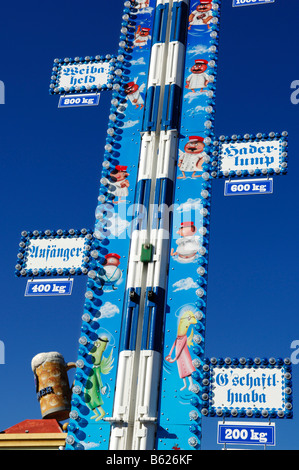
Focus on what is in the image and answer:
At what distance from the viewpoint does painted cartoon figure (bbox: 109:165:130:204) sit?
66.2 ft

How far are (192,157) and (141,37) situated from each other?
5342 millimetres

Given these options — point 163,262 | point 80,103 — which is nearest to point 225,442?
point 163,262

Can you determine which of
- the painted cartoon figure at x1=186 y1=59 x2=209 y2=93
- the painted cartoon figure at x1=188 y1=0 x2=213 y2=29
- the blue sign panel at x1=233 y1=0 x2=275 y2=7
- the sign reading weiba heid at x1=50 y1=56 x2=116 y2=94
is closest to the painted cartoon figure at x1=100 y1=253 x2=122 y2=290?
the painted cartoon figure at x1=186 y1=59 x2=209 y2=93

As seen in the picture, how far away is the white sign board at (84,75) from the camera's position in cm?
2220

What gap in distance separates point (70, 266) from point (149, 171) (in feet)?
12.1

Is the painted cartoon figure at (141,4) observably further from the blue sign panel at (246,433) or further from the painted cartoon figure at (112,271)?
the blue sign panel at (246,433)

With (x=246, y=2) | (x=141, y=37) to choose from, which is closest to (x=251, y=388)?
(x=246, y=2)

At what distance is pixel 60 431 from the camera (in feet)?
68.5

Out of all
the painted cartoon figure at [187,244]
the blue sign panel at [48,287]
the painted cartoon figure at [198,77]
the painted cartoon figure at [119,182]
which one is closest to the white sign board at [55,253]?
the blue sign panel at [48,287]

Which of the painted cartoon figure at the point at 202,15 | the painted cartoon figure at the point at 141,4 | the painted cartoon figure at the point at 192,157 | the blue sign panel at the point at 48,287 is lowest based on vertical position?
the blue sign panel at the point at 48,287

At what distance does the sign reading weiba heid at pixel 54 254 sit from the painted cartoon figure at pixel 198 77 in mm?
5658

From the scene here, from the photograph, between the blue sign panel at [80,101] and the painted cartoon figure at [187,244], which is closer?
the painted cartoon figure at [187,244]

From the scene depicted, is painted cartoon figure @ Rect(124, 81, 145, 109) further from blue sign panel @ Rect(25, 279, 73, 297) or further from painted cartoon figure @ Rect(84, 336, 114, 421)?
painted cartoon figure @ Rect(84, 336, 114, 421)

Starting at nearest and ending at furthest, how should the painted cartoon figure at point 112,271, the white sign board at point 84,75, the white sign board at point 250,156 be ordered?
the painted cartoon figure at point 112,271 < the white sign board at point 250,156 < the white sign board at point 84,75
